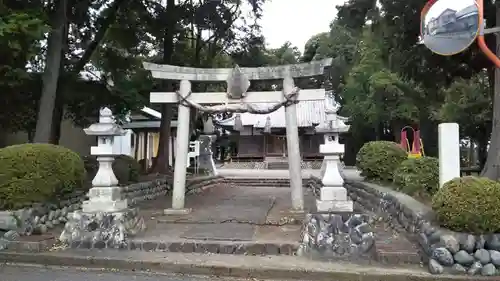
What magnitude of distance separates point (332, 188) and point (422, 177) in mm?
2166

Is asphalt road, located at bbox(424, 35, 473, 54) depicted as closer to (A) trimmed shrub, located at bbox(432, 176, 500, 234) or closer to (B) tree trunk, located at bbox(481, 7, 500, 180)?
(A) trimmed shrub, located at bbox(432, 176, 500, 234)

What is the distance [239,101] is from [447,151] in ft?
14.5

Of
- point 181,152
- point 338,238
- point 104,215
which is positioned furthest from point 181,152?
point 338,238

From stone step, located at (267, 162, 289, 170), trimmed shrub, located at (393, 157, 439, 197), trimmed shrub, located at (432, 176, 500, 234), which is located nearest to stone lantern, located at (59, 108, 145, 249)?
trimmed shrub, located at (432, 176, 500, 234)

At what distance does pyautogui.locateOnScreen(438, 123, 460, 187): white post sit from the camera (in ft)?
21.1

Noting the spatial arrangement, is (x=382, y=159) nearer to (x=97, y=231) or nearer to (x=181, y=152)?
(x=181, y=152)

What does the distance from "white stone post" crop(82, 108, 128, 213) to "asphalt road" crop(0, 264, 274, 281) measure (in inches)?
55.7

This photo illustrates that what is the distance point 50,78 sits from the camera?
1080 cm

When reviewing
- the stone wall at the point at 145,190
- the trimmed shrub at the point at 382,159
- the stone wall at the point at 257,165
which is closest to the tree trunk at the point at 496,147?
the trimmed shrub at the point at 382,159

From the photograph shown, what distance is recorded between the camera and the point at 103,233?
7.05m

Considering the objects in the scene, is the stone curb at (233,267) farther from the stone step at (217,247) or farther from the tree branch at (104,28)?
the tree branch at (104,28)

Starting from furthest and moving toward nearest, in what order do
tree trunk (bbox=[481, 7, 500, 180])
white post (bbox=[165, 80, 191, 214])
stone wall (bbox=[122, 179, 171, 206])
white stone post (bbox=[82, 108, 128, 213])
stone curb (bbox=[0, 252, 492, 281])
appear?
stone wall (bbox=[122, 179, 171, 206])
white post (bbox=[165, 80, 191, 214])
tree trunk (bbox=[481, 7, 500, 180])
white stone post (bbox=[82, 108, 128, 213])
stone curb (bbox=[0, 252, 492, 281])

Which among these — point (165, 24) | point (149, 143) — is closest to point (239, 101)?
point (165, 24)

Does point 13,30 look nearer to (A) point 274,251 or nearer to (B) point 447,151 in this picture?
(A) point 274,251
